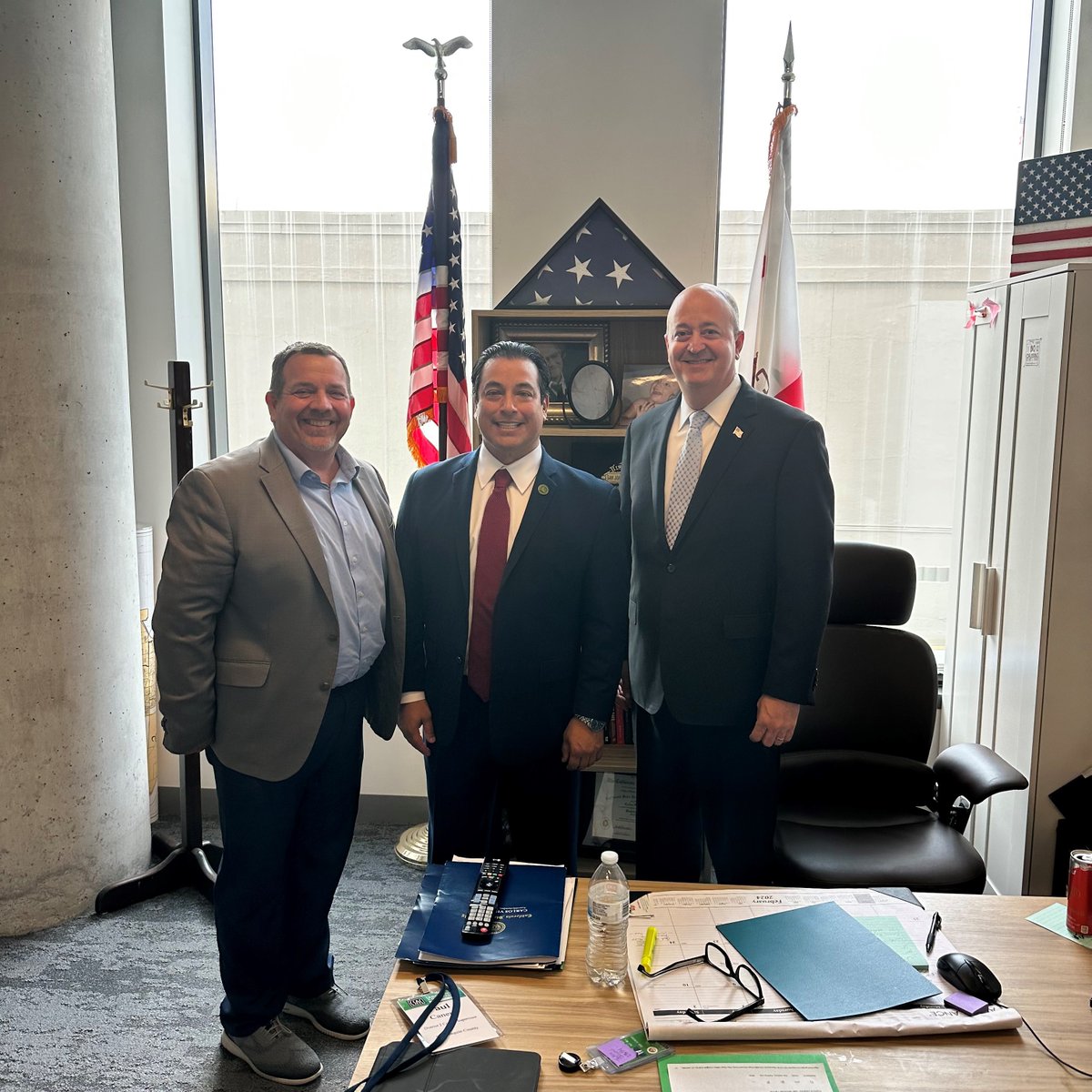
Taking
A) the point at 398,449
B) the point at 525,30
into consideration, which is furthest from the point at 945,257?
the point at 398,449

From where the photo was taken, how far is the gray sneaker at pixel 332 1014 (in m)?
2.29

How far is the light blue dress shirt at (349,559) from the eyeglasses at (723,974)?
0.97 metres

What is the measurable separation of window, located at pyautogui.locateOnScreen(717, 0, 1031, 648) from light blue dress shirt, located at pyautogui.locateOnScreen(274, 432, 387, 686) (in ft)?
5.94

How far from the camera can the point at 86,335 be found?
9.24 ft

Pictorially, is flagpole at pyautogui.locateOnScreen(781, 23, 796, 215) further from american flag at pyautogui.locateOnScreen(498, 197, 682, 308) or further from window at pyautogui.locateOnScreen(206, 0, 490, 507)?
window at pyautogui.locateOnScreen(206, 0, 490, 507)

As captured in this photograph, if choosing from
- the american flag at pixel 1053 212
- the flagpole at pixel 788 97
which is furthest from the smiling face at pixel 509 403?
the american flag at pixel 1053 212

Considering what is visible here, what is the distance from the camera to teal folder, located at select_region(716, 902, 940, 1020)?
1.34 m

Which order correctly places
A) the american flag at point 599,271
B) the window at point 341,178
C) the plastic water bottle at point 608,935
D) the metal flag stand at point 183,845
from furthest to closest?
the window at point 341,178 → the american flag at point 599,271 → the metal flag stand at point 183,845 → the plastic water bottle at point 608,935

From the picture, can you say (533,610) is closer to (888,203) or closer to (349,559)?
(349,559)

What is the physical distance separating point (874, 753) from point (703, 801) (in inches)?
24.1

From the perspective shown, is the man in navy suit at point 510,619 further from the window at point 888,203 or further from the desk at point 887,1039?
the window at point 888,203

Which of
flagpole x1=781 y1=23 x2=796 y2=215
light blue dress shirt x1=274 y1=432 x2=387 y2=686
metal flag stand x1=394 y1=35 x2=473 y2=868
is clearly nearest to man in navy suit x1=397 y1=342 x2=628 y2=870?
light blue dress shirt x1=274 y1=432 x2=387 y2=686

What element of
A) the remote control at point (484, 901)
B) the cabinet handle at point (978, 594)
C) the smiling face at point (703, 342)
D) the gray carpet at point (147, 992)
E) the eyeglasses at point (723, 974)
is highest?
the smiling face at point (703, 342)

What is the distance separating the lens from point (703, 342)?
6.99ft
